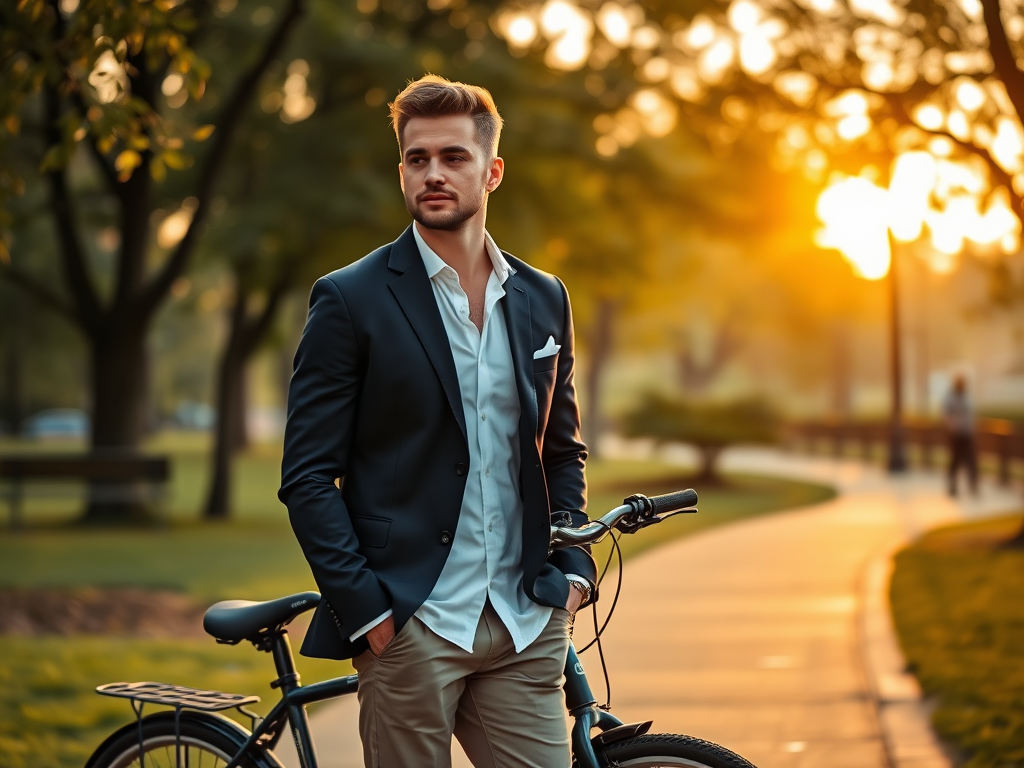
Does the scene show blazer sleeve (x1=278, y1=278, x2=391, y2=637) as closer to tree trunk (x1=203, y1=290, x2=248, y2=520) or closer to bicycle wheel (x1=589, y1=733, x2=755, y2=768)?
bicycle wheel (x1=589, y1=733, x2=755, y2=768)

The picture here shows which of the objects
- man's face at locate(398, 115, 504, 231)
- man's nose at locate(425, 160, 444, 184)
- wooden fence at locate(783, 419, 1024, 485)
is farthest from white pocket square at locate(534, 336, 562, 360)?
wooden fence at locate(783, 419, 1024, 485)

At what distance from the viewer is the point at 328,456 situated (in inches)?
118

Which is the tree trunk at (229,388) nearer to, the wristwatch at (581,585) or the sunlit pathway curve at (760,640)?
the sunlit pathway curve at (760,640)

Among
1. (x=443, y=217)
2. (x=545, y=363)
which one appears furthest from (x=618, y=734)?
(x=443, y=217)

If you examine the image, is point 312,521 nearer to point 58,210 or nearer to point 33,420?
point 58,210

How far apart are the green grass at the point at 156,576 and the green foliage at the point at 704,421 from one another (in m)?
0.96

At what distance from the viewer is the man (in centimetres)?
297

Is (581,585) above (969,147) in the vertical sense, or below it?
below

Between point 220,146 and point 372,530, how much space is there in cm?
1494

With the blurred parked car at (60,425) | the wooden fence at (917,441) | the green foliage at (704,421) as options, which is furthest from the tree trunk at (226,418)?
the blurred parked car at (60,425)

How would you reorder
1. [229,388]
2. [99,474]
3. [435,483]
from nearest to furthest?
[435,483]
[99,474]
[229,388]

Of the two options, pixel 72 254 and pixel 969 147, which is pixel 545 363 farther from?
pixel 72 254

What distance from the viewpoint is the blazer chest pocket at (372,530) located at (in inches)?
118

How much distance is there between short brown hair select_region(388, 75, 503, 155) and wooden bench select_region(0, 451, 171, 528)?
16.4 m
